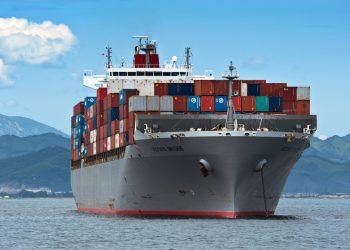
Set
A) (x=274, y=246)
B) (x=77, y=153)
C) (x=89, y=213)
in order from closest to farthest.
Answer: (x=274, y=246)
(x=89, y=213)
(x=77, y=153)

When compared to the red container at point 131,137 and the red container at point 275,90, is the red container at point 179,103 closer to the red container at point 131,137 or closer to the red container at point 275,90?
the red container at point 131,137

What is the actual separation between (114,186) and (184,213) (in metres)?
12.0

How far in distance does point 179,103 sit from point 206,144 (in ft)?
20.8

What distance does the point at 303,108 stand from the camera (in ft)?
271

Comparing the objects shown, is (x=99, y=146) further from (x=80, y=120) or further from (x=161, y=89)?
(x=161, y=89)

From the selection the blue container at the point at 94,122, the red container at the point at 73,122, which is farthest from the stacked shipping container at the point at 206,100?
the red container at the point at 73,122

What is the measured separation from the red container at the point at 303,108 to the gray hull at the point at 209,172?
2484 millimetres

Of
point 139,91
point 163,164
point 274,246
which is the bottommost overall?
point 274,246

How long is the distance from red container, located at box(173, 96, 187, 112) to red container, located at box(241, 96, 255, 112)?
4575mm

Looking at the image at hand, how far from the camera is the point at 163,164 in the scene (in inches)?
3091

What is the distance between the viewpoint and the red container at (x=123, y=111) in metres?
84.2

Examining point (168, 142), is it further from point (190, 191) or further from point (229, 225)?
point (229, 225)

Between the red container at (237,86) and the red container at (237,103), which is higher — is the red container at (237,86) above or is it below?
above

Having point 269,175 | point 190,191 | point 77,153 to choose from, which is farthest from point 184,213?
point 77,153
